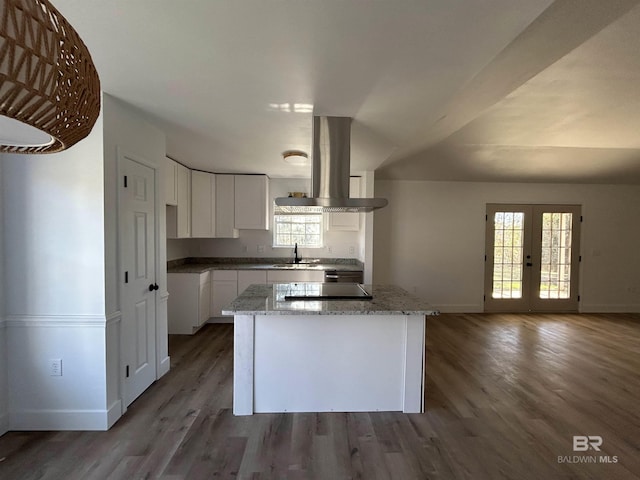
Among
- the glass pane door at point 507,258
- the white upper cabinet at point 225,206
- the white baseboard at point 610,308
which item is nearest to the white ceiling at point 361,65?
the white upper cabinet at point 225,206

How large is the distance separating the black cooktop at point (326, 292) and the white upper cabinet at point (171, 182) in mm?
2060

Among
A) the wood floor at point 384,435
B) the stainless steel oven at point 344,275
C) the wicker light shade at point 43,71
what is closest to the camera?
the wicker light shade at point 43,71

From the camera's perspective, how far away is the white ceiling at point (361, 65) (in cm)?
128

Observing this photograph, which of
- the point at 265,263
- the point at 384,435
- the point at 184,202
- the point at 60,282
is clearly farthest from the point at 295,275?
the point at 60,282

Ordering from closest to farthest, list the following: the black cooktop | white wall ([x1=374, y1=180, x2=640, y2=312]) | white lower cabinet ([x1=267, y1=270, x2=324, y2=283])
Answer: the black cooktop → white lower cabinet ([x1=267, y1=270, x2=324, y2=283]) → white wall ([x1=374, y1=180, x2=640, y2=312])

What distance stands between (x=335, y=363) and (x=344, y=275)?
204 cm

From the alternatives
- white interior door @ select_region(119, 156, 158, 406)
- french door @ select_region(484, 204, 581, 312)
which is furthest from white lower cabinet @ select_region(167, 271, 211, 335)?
french door @ select_region(484, 204, 581, 312)

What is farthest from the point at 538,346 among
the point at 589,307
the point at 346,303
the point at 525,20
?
the point at 525,20

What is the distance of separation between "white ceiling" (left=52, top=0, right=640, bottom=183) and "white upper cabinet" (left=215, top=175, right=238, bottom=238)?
1.14m

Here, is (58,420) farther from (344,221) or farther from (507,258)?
(507,258)

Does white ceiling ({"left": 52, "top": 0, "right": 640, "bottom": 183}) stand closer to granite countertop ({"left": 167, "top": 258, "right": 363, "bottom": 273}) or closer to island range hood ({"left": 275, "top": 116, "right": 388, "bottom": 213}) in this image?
island range hood ({"left": 275, "top": 116, "right": 388, "bottom": 213})

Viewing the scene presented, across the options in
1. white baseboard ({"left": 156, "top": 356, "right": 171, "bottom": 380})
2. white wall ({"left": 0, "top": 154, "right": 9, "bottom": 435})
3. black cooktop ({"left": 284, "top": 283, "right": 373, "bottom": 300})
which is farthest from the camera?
white baseboard ({"left": 156, "top": 356, "right": 171, "bottom": 380})

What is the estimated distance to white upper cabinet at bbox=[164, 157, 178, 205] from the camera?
3.63 meters

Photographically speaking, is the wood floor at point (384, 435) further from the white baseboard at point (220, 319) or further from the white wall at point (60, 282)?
the white baseboard at point (220, 319)
